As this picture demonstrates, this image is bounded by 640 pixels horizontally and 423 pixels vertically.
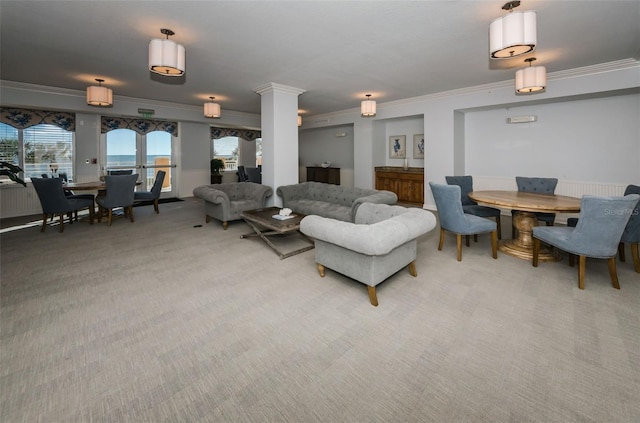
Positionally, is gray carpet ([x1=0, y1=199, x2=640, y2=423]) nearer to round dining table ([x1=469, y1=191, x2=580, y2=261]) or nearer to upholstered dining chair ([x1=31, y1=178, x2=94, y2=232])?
round dining table ([x1=469, y1=191, x2=580, y2=261])

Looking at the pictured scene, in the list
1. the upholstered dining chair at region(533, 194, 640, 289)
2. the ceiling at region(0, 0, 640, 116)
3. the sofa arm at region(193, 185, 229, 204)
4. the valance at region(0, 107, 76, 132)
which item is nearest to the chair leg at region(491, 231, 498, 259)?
the upholstered dining chair at region(533, 194, 640, 289)

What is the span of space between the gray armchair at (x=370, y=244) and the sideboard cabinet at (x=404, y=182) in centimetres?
480

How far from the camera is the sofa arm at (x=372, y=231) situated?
239 cm

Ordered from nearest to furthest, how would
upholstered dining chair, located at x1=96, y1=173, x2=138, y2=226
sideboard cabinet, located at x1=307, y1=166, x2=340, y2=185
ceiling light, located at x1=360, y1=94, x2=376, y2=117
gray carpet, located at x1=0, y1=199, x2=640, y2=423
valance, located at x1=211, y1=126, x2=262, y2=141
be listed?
gray carpet, located at x1=0, y1=199, x2=640, y2=423 → upholstered dining chair, located at x1=96, y1=173, x2=138, y2=226 → ceiling light, located at x1=360, y1=94, x2=376, y2=117 → valance, located at x1=211, y1=126, x2=262, y2=141 → sideboard cabinet, located at x1=307, y1=166, x2=340, y2=185

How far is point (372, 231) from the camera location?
2.41m

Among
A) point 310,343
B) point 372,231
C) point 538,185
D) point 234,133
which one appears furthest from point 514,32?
point 234,133

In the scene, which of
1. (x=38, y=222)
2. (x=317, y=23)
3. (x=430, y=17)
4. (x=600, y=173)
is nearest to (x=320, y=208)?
(x=317, y=23)

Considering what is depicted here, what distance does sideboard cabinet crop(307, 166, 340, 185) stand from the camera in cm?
1002

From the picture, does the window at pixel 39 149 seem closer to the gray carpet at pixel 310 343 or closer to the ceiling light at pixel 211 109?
the ceiling light at pixel 211 109

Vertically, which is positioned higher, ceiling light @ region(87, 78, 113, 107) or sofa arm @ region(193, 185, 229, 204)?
ceiling light @ region(87, 78, 113, 107)

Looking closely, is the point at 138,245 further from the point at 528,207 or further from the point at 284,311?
the point at 528,207

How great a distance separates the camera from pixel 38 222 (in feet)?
18.7

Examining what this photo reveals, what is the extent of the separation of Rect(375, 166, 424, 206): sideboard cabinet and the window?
765 centimetres

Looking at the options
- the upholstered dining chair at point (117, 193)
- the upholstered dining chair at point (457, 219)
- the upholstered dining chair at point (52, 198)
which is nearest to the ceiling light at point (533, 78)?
the upholstered dining chair at point (457, 219)
